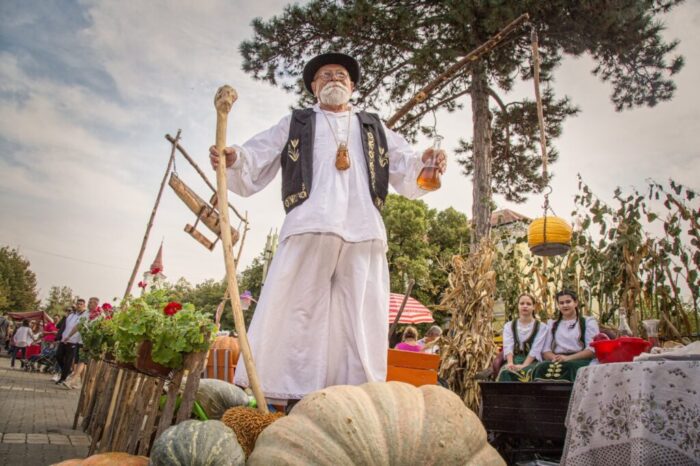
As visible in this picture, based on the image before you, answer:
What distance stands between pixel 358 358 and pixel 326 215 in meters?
0.84

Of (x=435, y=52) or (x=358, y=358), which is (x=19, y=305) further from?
(x=358, y=358)

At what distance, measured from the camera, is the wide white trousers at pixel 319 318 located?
2.70 metres

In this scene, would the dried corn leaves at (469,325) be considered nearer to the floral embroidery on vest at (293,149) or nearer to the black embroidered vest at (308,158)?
the black embroidered vest at (308,158)

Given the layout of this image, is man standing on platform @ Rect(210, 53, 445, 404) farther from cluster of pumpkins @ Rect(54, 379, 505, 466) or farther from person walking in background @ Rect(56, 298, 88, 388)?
person walking in background @ Rect(56, 298, 88, 388)

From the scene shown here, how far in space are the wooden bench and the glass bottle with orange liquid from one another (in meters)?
1.61

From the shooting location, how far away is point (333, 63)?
3727 millimetres

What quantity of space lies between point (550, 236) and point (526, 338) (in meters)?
1.39

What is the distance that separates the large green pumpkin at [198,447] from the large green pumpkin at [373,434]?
0.32ft

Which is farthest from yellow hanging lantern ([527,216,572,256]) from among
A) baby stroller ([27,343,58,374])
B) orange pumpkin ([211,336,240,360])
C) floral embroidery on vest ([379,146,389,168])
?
baby stroller ([27,343,58,374])

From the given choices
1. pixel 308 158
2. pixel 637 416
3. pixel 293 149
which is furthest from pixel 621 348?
pixel 293 149

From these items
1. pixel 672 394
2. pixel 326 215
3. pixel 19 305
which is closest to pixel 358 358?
pixel 326 215

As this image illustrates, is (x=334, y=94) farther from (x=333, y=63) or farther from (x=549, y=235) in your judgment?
(x=549, y=235)

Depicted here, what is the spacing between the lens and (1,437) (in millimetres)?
3438

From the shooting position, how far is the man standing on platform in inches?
108
